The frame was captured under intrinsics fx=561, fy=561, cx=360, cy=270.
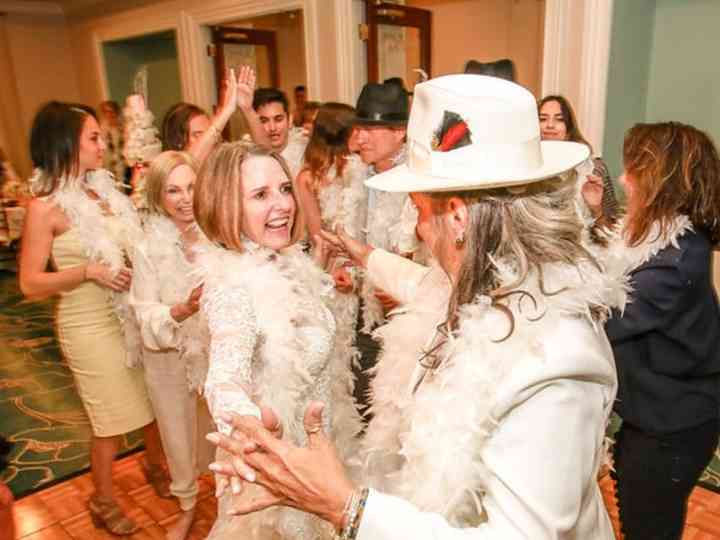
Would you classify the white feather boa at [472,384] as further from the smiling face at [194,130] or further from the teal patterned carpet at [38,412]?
the teal patterned carpet at [38,412]

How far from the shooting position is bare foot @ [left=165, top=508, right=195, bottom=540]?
2350 millimetres

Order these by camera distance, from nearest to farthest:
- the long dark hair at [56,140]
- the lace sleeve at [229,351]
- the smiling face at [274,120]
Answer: the lace sleeve at [229,351] < the long dark hair at [56,140] < the smiling face at [274,120]

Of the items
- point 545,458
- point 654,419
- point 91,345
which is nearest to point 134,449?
point 91,345

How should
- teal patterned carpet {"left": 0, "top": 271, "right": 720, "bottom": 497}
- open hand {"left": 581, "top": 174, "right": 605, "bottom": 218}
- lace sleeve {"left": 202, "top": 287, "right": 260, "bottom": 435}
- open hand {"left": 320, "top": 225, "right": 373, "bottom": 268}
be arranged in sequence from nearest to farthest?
lace sleeve {"left": 202, "top": 287, "right": 260, "bottom": 435}
open hand {"left": 320, "top": 225, "right": 373, "bottom": 268}
open hand {"left": 581, "top": 174, "right": 605, "bottom": 218}
teal patterned carpet {"left": 0, "top": 271, "right": 720, "bottom": 497}

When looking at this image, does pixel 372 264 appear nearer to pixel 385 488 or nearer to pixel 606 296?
pixel 385 488

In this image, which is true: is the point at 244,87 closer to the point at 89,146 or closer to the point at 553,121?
the point at 89,146

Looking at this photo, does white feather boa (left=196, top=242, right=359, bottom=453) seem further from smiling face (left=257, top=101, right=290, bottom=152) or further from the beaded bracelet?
smiling face (left=257, top=101, right=290, bottom=152)

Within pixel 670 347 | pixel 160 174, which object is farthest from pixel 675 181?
pixel 160 174

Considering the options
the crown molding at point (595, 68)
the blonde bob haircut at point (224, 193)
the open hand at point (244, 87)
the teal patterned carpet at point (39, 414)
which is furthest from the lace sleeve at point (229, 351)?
the crown molding at point (595, 68)

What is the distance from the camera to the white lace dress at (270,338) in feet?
4.54

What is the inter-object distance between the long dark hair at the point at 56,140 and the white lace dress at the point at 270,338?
112cm

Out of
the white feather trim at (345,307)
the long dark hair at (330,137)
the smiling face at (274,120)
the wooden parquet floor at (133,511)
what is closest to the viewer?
the white feather trim at (345,307)

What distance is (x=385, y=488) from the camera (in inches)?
53.9

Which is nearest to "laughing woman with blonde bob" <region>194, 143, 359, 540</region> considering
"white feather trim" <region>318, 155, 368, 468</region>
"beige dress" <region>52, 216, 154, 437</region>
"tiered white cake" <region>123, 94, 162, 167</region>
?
"white feather trim" <region>318, 155, 368, 468</region>
